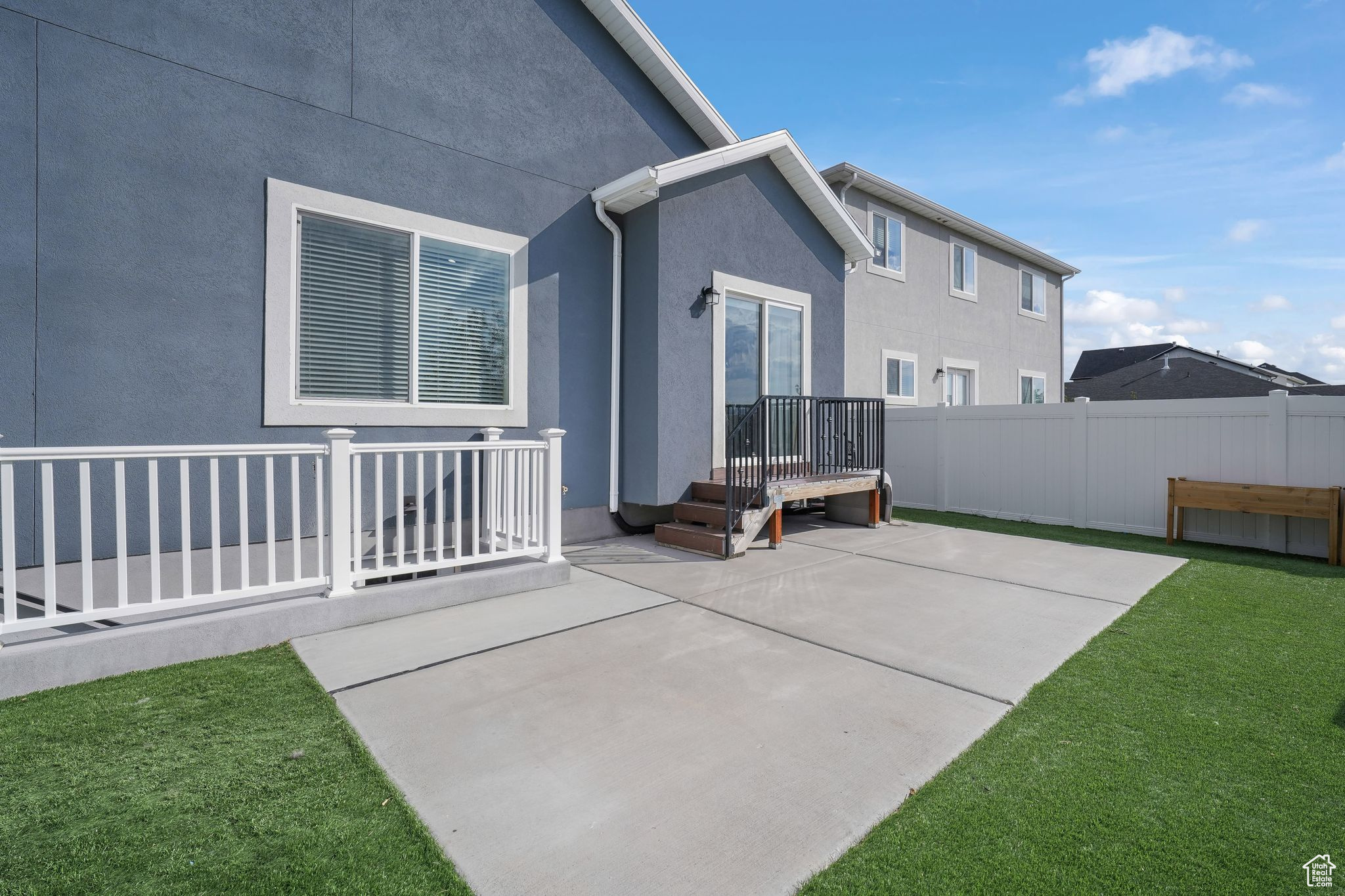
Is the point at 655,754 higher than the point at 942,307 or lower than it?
lower

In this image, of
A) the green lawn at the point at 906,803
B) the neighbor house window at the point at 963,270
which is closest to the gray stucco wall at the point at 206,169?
the green lawn at the point at 906,803

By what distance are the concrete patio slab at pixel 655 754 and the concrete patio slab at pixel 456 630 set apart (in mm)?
199

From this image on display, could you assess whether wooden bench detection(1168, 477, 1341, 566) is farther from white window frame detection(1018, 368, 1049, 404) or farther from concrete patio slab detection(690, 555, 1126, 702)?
white window frame detection(1018, 368, 1049, 404)

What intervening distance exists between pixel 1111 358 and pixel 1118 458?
78.2 feet

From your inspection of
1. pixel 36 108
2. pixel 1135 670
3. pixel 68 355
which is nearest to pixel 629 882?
pixel 1135 670

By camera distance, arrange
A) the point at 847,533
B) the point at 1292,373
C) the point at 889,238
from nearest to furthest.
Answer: the point at 847,533 < the point at 889,238 < the point at 1292,373

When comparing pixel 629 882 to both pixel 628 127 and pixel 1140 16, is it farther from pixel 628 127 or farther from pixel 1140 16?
pixel 1140 16

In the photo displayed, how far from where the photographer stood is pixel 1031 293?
1546cm

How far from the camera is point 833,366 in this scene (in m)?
8.56

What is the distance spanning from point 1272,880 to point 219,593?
467 centimetres

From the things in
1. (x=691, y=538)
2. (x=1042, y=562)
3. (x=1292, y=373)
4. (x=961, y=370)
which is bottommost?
(x=1042, y=562)

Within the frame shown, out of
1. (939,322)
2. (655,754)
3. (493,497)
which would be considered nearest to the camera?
(655,754)

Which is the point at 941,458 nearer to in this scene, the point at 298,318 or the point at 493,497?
the point at 493,497

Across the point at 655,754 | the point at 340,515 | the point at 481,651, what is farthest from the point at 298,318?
the point at 655,754
